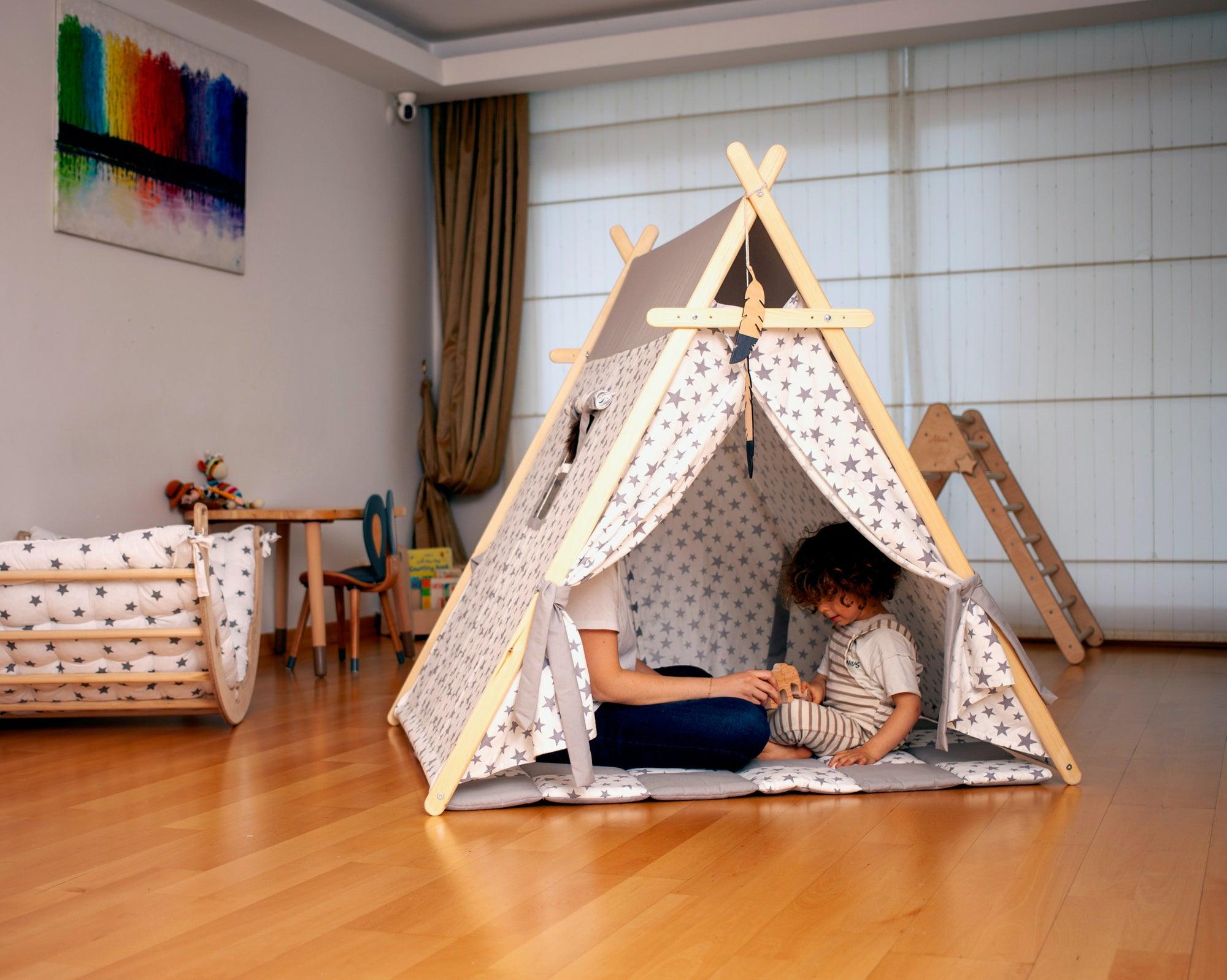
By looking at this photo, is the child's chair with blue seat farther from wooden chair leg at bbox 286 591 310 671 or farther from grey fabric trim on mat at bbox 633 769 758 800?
grey fabric trim on mat at bbox 633 769 758 800

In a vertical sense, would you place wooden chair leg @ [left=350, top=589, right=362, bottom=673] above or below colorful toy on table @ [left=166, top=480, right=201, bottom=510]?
below

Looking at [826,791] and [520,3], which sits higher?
[520,3]

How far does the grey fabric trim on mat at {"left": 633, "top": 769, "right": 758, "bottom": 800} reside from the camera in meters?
2.46

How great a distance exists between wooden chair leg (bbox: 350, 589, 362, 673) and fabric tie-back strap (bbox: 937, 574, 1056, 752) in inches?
99.1

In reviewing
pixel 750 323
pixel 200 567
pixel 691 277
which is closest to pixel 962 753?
pixel 750 323

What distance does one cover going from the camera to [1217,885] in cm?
185

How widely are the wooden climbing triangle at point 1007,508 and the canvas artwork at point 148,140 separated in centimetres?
286

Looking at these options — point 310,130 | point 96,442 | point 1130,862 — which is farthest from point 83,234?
point 1130,862

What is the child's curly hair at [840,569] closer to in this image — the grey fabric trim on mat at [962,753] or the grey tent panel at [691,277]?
the grey fabric trim on mat at [962,753]

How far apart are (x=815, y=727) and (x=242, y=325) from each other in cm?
311

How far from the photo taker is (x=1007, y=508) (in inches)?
187

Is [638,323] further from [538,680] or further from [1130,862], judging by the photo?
[1130,862]

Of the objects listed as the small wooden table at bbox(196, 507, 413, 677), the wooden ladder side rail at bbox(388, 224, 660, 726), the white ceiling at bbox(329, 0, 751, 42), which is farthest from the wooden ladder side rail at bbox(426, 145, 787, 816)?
the white ceiling at bbox(329, 0, 751, 42)

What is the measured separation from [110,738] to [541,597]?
156cm
